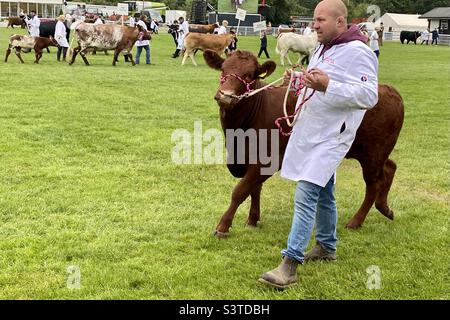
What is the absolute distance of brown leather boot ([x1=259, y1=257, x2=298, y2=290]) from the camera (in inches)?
154

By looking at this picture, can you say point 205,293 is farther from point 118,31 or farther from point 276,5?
point 276,5

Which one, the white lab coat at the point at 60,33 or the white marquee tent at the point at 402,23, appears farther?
the white marquee tent at the point at 402,23

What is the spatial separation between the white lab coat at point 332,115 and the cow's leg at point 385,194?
1.87 metres

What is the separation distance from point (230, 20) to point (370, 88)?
177 ft

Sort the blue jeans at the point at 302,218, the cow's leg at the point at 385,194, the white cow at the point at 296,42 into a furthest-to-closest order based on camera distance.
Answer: the white cow at the point at 296,42 < the cow's leg at the point at 385,194 < the blue jeans at the point at 302,218

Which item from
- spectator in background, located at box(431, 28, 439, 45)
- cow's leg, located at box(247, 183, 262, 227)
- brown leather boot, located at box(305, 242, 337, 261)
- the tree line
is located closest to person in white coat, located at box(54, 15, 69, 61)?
cow's leg, located at box(247, 183, 262, 227)

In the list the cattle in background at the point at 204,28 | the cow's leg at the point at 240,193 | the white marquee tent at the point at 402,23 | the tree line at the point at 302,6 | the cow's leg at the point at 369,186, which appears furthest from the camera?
A: the tree line at the point at 302,6

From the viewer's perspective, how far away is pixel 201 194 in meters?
6.31

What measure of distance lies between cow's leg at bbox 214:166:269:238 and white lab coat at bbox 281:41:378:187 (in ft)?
3.38

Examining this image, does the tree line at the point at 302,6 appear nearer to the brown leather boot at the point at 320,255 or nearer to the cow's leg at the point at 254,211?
the cow's leg at the point at 254,211

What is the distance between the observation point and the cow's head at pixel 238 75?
451 centimetres

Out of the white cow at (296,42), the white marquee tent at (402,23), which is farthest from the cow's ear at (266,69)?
the white marquee tent at (402,23)

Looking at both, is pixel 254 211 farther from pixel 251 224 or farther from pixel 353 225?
pixel 353 225

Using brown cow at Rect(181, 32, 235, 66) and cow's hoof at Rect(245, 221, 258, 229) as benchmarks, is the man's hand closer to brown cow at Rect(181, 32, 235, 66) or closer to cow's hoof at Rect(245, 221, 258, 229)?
cow's hoof at Rect(245, 221, 258, 229)
